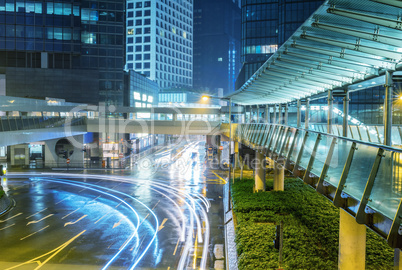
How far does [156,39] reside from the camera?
12631 cm

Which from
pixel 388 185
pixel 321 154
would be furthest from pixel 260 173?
pixel 388 185

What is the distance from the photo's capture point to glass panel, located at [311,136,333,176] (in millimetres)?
10277

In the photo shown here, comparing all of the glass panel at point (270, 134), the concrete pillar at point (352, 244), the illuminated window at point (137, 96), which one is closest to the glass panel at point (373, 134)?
the glass panel at point (270, 134)

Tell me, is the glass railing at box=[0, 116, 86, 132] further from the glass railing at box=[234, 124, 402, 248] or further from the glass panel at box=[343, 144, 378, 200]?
the glass panel at box=[343, 144, 378, 200]

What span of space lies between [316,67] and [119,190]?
2703cm

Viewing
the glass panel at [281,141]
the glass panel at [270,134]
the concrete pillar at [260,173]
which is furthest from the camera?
the concrete pillar at [260,173]

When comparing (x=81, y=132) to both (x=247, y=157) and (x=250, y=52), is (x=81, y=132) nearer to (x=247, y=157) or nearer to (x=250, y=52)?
(x=247, y=157)

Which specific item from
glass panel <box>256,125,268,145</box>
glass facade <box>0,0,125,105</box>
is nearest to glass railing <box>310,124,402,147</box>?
glass panel <box>256,125,268,145</box>

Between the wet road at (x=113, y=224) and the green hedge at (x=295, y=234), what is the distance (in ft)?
7.69

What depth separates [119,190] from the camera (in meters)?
37.1

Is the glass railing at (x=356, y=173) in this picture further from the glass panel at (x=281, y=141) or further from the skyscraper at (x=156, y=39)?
the skyscraper at (x=156, y=39)

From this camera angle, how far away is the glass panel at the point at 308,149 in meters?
11.6

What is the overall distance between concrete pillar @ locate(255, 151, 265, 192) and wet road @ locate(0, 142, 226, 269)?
3476 millimetres

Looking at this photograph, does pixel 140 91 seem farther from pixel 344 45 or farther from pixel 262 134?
pixel 344 45
